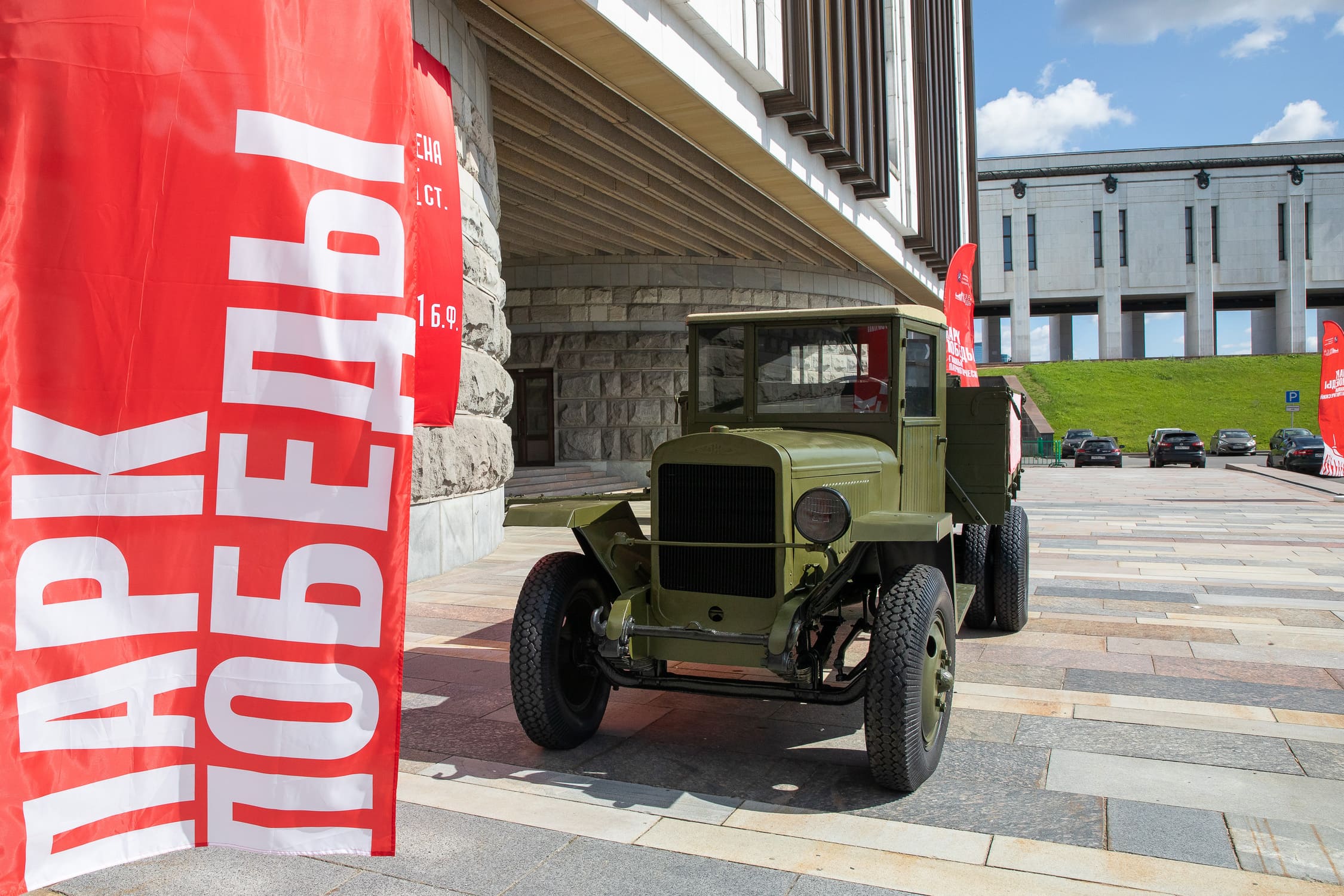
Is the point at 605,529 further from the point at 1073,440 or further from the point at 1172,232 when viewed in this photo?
the point at 1172,232

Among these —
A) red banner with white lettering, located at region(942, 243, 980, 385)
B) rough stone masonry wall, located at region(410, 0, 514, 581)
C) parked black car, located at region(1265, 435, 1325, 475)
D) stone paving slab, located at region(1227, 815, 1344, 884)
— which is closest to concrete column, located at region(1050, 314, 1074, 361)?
parked black car, located at region(1265, 435, 1325, 475)

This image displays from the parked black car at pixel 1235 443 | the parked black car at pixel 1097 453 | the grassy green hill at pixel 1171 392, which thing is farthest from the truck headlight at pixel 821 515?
the grassy green hill at pixel 1171 392

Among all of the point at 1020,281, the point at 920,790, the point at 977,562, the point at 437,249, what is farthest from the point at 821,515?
the point at 1020,281

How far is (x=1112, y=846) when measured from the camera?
135 inches

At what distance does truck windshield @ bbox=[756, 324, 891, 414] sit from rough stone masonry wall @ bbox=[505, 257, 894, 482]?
15.0 m

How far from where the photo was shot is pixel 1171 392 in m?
53.5

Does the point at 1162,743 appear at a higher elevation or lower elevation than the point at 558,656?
lower

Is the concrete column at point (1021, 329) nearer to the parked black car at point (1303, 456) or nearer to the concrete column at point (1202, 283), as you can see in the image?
the concrete column at point (1202, 283)

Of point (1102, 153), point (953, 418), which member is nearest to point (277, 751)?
point (953, 418)

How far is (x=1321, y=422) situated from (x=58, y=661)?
23.0 metres

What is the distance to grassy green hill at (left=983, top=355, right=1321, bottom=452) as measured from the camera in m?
48.7

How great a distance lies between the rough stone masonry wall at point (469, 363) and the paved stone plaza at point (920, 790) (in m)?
2.12

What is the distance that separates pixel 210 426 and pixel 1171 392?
58736 mm

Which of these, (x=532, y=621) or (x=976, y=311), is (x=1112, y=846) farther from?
(x=976, y=311)
